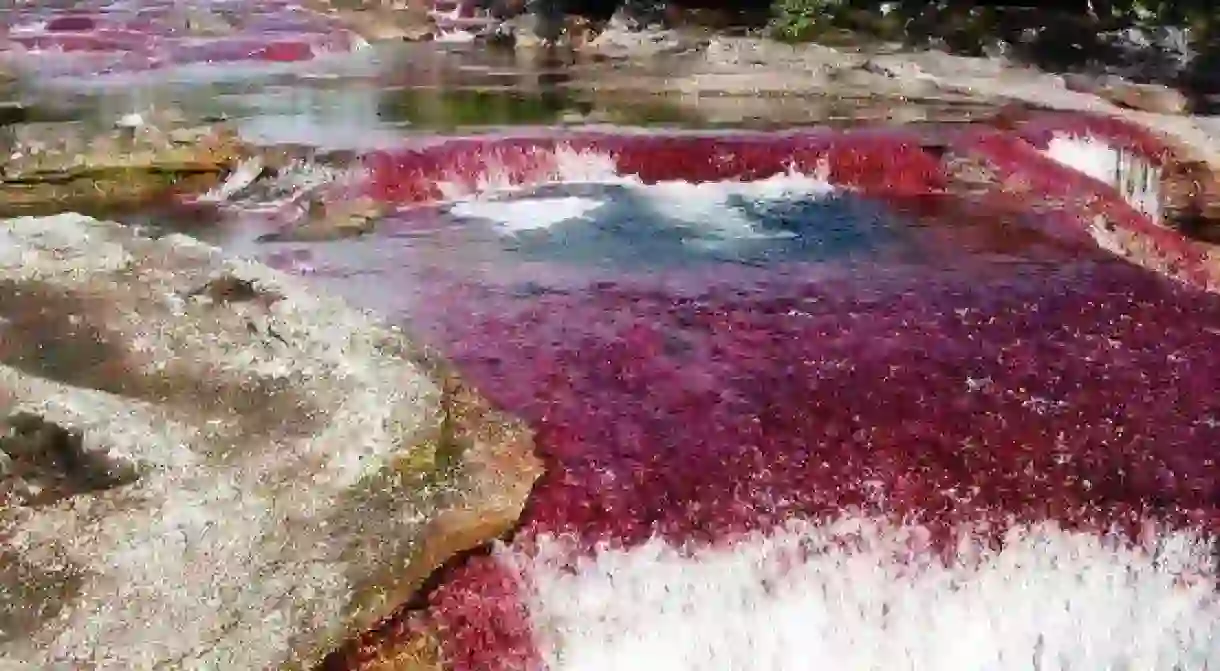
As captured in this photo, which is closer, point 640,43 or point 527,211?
point 527,211

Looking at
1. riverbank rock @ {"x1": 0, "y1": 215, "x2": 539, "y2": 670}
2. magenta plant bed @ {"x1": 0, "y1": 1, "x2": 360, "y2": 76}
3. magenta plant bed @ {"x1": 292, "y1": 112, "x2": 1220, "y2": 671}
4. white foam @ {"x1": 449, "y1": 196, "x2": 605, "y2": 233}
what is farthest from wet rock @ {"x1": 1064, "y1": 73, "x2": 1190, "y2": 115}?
magenta plant bed @ {"x1": 0, "y1": 1, "x2": 360, "y2": 76}

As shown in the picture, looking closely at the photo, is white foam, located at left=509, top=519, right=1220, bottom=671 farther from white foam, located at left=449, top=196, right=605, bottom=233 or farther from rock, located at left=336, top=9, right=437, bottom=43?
rock, located at left=336, top=9, right=437, bottom=43

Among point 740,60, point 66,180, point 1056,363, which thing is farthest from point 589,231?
point 740,60

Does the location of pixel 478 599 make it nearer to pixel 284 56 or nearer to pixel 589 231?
pixel 589 231

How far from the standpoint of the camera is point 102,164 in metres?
14.7

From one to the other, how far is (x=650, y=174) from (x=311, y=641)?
435 inches

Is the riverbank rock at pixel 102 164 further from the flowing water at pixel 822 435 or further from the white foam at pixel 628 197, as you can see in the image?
the white foam at pixel 628 197

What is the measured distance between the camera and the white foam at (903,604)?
22.4 feet

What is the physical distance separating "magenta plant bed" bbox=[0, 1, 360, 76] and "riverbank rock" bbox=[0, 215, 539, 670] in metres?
19.8

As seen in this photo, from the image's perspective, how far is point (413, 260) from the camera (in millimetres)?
11719

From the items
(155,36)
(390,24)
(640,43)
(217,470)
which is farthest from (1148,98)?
(155,36)

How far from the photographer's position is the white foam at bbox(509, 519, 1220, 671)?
269 inches

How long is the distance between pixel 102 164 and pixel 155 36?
69.1 ft

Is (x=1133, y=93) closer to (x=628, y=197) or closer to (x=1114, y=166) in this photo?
(x=1114, y=166)
